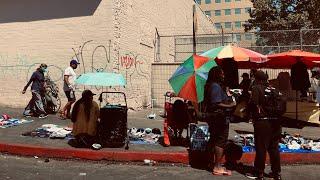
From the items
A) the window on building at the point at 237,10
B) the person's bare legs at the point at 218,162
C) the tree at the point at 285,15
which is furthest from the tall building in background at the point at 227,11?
the person's bare legs at the point at 218,162

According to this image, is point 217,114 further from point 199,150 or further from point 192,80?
point 199,150

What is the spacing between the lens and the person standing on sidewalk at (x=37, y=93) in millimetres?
12523

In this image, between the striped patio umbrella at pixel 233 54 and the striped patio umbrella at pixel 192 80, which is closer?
the striped patio umbrella at pixel 192 80

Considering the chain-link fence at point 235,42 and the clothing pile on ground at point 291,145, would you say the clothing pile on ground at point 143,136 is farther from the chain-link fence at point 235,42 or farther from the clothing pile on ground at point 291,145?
the chain-link fence at point 235,42

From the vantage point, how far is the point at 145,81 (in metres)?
16.4

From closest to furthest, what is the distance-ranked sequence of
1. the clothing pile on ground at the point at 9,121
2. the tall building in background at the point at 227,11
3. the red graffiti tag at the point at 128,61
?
the clothing pile on ground at the point at 9,121 → the red graffiti tag at the point at 128,61 → the tall building in background at the point at 227,11

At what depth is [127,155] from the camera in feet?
27.2

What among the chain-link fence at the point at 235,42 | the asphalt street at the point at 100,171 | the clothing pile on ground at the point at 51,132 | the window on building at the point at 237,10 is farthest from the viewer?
the window on building at the point at 237,10

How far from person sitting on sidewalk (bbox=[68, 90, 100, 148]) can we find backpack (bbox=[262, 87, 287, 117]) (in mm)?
3521

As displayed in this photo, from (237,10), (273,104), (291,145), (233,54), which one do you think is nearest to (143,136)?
(233,54)

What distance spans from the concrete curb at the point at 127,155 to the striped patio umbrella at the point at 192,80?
116 centimetres

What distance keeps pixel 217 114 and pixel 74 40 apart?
8.21 meters

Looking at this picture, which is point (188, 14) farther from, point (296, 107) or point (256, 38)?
point (296, 107)

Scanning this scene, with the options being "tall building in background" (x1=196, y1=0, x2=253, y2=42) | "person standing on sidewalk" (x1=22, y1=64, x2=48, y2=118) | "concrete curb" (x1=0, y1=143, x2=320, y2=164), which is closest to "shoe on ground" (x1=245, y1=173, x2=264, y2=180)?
"concrete curb" (x1=0, y1=143, x2=320, y2=164)
